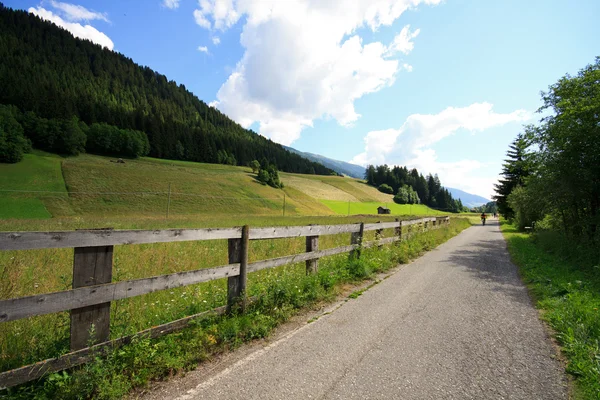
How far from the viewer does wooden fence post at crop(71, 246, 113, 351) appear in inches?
109

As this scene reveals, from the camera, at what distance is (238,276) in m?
4.37

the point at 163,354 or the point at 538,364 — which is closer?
the point at 163,354

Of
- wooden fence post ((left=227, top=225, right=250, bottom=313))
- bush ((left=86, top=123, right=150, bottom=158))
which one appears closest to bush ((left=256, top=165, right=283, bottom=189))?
bush ((left=86, top=123, right=150, bottom=158))

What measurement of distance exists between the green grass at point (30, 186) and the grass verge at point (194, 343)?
3235 cm

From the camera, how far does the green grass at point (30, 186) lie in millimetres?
27859

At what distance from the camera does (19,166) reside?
42906mm

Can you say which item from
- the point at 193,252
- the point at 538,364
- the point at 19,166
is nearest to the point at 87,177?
the point at 19,166

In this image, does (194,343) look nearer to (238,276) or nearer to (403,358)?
(238,276)

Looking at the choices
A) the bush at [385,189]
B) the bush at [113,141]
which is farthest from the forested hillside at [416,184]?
the bush at [113,141]

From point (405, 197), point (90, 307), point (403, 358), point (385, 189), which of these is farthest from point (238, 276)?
point (385, 189)

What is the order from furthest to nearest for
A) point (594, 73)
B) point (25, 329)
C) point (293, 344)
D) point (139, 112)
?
point (139, 112)
point (594, 73)
point (293, 344)
point (25, 329)

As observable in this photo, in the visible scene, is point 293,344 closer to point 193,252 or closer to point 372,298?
point 372,298

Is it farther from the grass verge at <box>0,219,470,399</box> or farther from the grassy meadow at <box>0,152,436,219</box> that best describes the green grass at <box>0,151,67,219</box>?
the grass verge at <box>0,219,470,399</box>

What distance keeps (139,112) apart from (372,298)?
11318 cm
